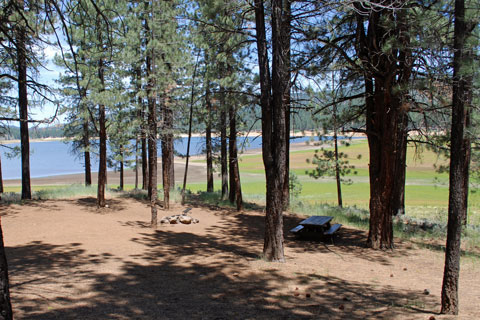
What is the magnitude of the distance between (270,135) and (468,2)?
4.22 m

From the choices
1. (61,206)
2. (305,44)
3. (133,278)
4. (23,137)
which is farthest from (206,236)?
(23,137)

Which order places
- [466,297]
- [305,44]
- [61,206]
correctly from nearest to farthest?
[466,297] < [305,44] < [61,206]

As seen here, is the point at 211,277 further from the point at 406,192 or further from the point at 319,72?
the point at 406,192

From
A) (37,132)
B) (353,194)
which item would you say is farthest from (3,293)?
(353,194)

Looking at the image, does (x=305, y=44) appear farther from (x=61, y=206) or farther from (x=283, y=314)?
(x=61, y=206)

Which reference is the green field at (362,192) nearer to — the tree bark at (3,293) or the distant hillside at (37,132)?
the distant hillside at (37,132)

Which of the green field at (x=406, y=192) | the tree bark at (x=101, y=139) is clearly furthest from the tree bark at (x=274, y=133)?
the green field at (x=406, y=192)

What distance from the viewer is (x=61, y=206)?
49.8ft

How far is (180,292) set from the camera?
5418mm

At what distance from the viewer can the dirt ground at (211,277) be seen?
15.3 ft

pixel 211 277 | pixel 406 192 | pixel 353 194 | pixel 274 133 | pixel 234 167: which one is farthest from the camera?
pixel 353 194

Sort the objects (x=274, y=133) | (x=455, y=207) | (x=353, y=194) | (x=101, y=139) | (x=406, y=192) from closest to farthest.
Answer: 1. (x=455, y=207)
2. (x=274, y=133)
3. (x=101, y=139)
4. (x=406, y=192)
5. (x=353, y=194)

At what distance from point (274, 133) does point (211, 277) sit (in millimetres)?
3005

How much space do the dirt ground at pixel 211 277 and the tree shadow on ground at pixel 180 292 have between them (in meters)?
0.02
